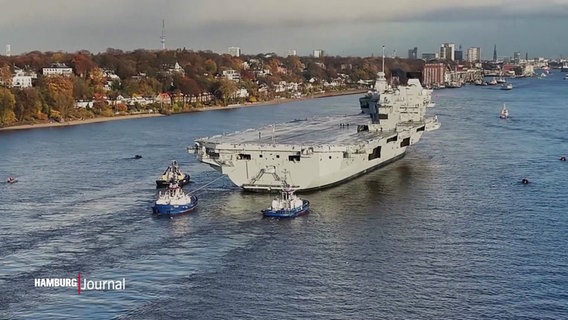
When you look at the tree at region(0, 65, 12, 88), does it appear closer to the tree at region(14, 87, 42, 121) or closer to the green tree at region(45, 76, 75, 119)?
the green tree at region(45, 76, 75, 119)

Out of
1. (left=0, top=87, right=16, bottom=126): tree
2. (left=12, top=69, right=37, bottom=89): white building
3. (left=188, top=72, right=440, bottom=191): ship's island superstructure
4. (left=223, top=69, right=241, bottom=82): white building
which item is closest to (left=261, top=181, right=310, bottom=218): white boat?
(left=188, top=72, right=440, bottom=191): ship's island superstructure

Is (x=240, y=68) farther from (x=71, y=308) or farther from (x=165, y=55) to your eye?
(x=71, y=308)

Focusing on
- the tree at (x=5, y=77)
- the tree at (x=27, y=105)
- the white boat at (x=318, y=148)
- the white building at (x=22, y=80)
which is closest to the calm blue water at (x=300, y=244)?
the white boat at (x=318, y=148)

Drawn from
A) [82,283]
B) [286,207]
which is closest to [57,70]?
[286,207]

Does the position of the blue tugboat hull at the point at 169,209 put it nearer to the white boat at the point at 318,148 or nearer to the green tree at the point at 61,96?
the white boat at the point at 318,148

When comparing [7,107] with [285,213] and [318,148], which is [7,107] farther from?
[285,213]

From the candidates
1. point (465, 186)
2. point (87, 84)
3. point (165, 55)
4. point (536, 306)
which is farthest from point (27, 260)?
point (165, 55)
